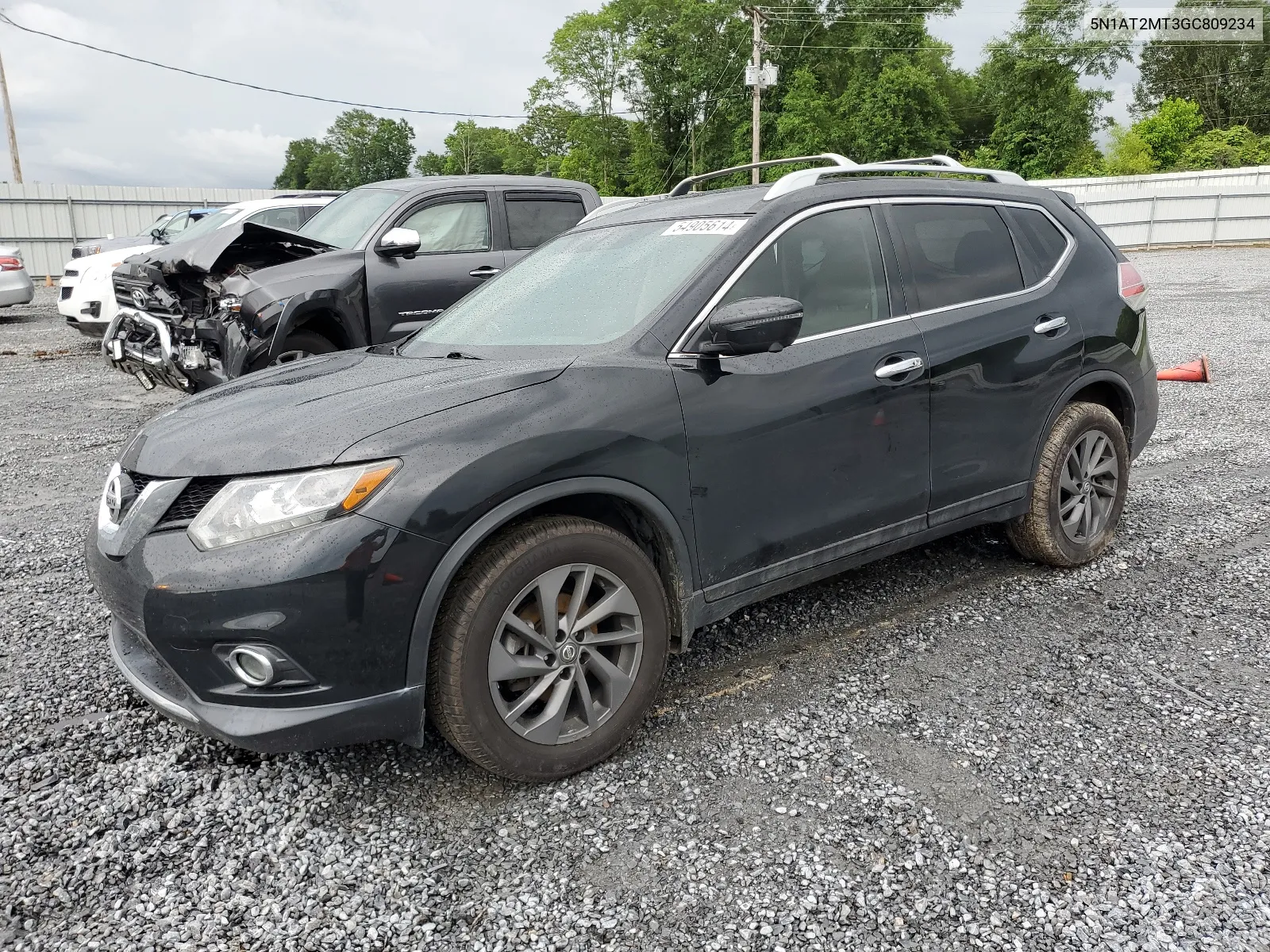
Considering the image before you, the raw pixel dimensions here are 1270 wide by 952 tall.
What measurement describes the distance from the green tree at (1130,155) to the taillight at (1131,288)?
4614cm

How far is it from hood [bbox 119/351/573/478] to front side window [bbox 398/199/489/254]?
475 centimetres

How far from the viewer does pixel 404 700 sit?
244 cm

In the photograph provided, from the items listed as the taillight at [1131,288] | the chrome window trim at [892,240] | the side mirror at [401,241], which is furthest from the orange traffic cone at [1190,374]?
the side mirror at [401,241]

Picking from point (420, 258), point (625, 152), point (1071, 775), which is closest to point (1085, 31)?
point (625, 152)

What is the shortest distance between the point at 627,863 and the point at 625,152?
63.8 meters

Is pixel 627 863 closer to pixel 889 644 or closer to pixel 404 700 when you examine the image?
pixel 404 700

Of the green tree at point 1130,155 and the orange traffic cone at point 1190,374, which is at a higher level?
the green tree at point 1130,155

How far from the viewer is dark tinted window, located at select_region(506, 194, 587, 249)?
7902 millimetres

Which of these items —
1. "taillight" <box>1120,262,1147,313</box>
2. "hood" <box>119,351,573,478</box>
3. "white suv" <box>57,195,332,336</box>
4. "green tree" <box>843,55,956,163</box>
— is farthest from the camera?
"green tree" <box>843,55,956,163</box>

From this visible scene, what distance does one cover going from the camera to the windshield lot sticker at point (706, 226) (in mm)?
3230

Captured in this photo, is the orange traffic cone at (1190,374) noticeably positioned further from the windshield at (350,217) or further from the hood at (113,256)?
the hood at (113,256)

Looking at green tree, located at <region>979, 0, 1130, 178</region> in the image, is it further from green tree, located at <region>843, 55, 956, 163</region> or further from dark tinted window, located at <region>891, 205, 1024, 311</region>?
dark tinted window, located at <region>891, 205, 1024, 311</region>

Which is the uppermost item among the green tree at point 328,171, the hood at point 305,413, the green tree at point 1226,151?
the green tree at point 328,171

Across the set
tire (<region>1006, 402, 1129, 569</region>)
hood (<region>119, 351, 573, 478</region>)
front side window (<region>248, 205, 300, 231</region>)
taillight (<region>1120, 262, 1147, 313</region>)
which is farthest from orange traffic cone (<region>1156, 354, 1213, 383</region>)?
front side window (<region>248, 205, 300, 231</region>)
